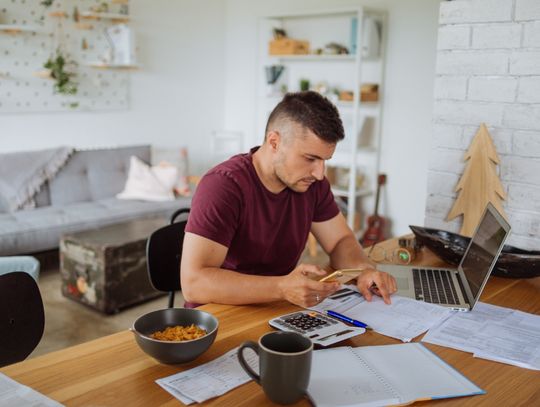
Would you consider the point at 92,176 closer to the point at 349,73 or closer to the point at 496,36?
the point at 349,73

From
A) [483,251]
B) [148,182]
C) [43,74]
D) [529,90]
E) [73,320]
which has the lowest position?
[73,320]

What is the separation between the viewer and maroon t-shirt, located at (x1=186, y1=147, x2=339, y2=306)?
54.6 inches

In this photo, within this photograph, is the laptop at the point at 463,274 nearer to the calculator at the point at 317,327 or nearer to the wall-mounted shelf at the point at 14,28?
the calculator at the point at 317,327

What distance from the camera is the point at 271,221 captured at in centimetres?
155

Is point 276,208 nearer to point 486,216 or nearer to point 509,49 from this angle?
point 486,216

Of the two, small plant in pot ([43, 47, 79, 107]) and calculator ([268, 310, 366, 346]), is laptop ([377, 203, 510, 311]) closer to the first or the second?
calculator ([268, 310, 366, 346])

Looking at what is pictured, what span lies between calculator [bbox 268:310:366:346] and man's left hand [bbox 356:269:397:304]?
0.74ft

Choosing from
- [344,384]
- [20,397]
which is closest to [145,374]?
[20,397]

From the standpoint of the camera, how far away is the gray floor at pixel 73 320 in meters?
2.50

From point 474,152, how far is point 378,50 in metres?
2.49

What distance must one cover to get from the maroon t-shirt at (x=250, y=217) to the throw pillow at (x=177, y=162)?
A: 274 cm

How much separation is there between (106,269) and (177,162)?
69.7 inches

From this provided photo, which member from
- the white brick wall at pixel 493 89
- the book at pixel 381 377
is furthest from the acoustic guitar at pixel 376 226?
the book at pixel 381 377

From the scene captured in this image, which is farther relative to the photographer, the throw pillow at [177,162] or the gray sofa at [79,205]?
the throw pillow at [177,162]
